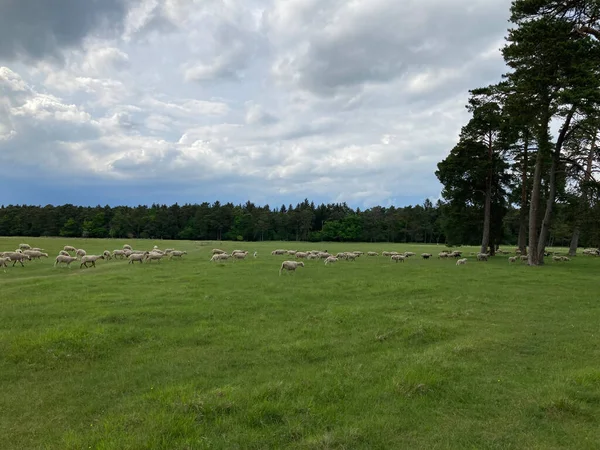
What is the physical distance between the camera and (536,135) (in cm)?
3328

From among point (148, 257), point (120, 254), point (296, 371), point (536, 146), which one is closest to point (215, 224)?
point (120, 254)

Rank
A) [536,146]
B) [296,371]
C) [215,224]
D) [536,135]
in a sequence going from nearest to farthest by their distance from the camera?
[296,371]
[536,135]
[536,146]
[215,224]

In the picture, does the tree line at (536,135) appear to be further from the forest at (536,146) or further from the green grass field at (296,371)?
the green grass field at (296,371)

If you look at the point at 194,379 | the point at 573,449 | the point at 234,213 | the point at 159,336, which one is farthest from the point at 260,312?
the point at 234,213

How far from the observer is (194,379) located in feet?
27.5

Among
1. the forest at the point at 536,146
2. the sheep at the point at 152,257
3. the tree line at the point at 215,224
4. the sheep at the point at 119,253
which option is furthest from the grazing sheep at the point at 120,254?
the tree line at the point at 215,224

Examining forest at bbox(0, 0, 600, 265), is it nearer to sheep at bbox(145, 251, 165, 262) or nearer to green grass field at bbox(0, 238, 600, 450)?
green grass field at bbox(0, 238, 600, 450)

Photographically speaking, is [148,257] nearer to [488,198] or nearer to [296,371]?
[296,371]

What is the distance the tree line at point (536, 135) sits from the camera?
85.1ft

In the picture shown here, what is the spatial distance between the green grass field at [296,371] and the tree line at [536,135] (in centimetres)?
1750

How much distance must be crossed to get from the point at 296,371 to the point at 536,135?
111 ft

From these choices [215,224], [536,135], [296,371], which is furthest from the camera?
[215,224]

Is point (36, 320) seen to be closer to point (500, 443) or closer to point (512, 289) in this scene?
point (500, 443)

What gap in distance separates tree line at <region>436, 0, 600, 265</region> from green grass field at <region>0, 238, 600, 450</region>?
57.4 ft
